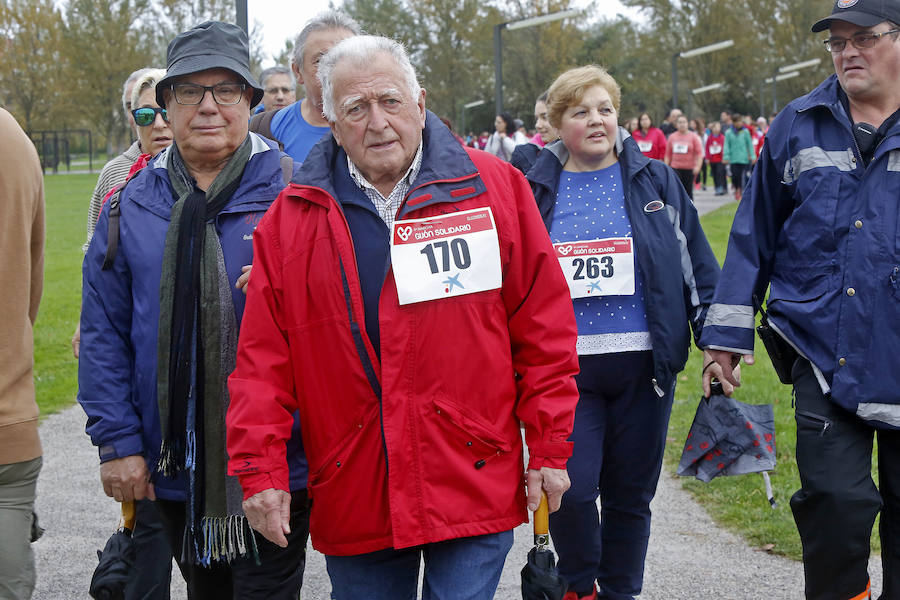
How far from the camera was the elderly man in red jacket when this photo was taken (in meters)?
2.85

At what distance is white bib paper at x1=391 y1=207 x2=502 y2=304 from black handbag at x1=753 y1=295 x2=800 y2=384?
1.25 metres

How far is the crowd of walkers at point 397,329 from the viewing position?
9.45 ft

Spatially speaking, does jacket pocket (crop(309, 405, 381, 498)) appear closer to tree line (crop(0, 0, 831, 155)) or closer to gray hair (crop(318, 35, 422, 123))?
gray hair (crop(318, 35, 422, 123))

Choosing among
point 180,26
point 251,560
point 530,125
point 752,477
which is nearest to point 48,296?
point 752,477

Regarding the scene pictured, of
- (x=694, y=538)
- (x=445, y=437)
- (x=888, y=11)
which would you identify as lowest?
(x=694, y=538)

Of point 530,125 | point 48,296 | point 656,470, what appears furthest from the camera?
point 530,125

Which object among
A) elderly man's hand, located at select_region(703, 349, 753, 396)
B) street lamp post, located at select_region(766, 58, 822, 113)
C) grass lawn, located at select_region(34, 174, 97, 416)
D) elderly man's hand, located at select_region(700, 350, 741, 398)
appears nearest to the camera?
elderly man's hand, located at select_region(703, 349, 753, 396)

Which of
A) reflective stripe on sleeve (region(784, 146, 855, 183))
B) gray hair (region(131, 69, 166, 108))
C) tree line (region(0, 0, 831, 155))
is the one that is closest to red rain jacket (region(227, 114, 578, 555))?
reflective stripe on sleeve (region(784, 146, 855, 183))

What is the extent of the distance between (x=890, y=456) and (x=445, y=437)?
5.41ft

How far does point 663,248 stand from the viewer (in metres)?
4.18

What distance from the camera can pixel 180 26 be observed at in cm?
4184

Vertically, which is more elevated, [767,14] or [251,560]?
[767,14]

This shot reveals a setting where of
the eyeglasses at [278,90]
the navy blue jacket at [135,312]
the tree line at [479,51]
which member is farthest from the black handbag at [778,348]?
the tree line at [479,51]

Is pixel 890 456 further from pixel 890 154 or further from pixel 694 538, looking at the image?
pixel 694 538
